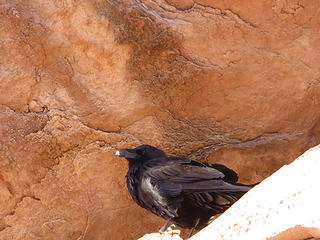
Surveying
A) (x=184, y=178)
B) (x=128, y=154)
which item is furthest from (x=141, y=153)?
(x=184, y=178)

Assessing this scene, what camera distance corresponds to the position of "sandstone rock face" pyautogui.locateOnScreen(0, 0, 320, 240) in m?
3.65

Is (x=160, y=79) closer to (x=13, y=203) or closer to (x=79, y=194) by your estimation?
(x=79, y=194)

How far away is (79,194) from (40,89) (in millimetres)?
812

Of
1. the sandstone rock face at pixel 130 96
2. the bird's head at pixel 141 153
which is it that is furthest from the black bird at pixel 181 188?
the sandstone rock face at pixel 130 96

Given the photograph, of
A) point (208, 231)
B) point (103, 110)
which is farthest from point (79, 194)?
point (208, 231)

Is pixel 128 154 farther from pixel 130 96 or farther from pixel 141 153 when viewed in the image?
pixel 130 96

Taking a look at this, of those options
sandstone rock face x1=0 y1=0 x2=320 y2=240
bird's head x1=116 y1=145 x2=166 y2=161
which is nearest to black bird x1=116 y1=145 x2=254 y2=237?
bird's head x1=116 y1=145 x2=166 y2=161

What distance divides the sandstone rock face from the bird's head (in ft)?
0.77

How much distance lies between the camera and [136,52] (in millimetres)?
3762

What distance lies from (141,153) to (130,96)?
0.47m

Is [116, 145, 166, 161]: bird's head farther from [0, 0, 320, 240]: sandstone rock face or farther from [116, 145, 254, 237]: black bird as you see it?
[0, 0, 320, 240]: sandstone rock face

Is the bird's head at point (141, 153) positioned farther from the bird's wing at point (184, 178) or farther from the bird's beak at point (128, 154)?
the bird's wing at point (184, 178)

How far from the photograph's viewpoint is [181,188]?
336cm

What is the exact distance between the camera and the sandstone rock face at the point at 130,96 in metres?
3.65
